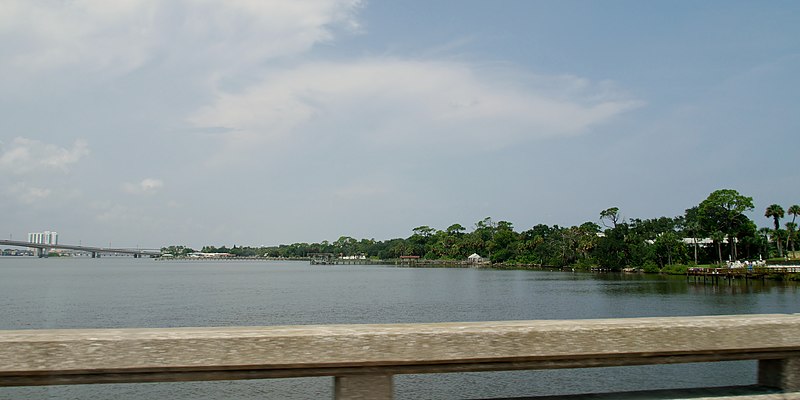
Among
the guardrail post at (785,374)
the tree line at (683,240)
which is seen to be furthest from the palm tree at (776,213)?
the guardrail post at (785,374)

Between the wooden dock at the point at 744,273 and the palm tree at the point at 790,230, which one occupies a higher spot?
the palm tree at the point at 790,230

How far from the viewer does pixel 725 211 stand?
10500 centimetres

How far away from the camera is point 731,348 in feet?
12.0

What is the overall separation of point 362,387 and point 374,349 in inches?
9.4

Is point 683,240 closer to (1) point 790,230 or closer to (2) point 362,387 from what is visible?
(1) point 790,230

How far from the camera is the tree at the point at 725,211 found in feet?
342

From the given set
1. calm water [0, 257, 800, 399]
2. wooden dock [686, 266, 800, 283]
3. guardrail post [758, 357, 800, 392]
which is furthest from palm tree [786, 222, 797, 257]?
guardrail post [758, 357, 800, 392]

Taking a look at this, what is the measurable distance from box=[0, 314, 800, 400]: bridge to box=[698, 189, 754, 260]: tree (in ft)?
375

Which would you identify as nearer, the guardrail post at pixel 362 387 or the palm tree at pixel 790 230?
the guardrail post at pixel 362 387

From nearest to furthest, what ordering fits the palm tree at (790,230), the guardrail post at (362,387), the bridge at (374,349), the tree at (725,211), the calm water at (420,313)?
1. the bridge at (374,349)
2. the guardrail post at (362,387)
3. the calm water at (420,313)
4. the tree at (725,211)
5. the palm tree at (790,230)

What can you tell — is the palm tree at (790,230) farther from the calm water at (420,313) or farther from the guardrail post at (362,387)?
the guardrail post at (362,387)

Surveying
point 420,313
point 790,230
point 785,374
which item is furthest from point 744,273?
point 785,374

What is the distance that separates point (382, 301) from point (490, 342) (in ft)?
175

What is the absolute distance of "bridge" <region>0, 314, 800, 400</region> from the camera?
309 cm
